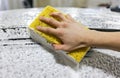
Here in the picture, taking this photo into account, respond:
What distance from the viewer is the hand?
Result: 485 millimetres

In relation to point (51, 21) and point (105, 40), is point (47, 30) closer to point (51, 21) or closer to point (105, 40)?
point (51, 21)

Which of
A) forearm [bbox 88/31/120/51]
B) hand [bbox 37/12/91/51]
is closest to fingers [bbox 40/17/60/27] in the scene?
hand [bbox 37/12/91/51]

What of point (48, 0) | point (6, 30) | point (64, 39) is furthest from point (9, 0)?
point (64, 39)

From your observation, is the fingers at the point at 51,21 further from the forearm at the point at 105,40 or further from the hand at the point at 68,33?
the forearm at the point at 105,40

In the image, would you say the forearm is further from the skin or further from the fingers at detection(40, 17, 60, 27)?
the fingers at detection(40, 17, 60, 27)

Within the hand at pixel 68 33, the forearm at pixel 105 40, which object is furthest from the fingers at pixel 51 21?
the forearm at pixel 105 40

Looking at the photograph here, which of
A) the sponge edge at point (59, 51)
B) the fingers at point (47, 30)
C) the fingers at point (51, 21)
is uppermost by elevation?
the fingers at point (51, 21)

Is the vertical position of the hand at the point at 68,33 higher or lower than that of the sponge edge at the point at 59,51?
higher

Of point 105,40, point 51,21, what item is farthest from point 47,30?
point 105,40

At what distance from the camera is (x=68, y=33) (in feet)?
1.63

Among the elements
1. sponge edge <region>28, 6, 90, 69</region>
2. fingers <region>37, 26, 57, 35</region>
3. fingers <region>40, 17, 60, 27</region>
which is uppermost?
fingers <region>40, 17, 60, 27</region>

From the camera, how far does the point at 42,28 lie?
52 centimetres

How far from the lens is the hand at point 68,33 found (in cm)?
48

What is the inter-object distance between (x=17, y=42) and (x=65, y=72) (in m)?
0.20
